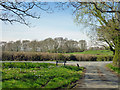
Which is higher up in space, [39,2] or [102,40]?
[39,2]

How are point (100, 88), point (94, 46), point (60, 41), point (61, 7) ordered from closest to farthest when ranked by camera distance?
point (100, 88) < point (61, 7) < point (60, 41) < point (94, 46)

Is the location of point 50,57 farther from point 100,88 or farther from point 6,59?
point 100,88

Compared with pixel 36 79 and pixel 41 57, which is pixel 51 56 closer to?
pixel 41 57

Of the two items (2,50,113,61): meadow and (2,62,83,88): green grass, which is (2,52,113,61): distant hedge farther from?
(2,62,83,88): green grass

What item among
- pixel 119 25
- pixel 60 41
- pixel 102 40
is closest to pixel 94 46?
pixel 102 40

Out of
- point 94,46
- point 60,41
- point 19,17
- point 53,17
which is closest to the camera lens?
point 53,17

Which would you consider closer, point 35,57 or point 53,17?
point 53,17

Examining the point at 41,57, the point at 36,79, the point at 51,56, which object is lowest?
the point at 36,79

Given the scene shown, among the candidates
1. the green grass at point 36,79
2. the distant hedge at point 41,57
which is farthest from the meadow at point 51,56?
the green grass at point 36,79

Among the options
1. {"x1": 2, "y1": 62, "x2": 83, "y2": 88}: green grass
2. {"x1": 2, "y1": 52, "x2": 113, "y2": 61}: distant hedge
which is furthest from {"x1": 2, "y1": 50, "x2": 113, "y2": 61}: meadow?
{"x1": 2, "y1": 62, "x2": 83, "y2": 88}: green grass

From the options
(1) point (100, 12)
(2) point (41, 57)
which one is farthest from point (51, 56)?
(1) point (100, 12)

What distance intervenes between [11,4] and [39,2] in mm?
1487

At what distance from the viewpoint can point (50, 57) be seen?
15.7 m

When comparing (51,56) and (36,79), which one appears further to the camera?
(51,56)
